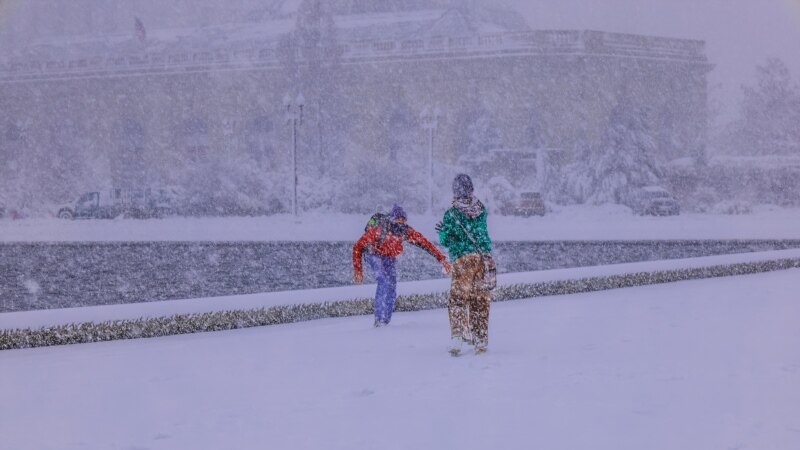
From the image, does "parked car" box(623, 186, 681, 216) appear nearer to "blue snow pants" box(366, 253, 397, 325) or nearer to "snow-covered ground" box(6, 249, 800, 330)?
"snow-covered ground" box(6, 249, 800, 330)

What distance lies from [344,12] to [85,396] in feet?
180

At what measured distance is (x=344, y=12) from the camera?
196 feet

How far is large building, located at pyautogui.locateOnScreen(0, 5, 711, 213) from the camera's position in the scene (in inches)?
1758

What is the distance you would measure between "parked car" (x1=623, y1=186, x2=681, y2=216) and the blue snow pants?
2768 centimetres

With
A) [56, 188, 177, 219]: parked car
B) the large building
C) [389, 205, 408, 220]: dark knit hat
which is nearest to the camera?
[389, 205, 408, 220]: dark knit hat

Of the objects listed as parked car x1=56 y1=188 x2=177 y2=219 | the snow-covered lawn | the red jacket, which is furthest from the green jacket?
parked car x1=56 y1=188 x2=177 y2=219

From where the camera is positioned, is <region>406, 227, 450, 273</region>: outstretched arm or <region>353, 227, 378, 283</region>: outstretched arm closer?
<region>406, 227, 450, 273</region>: outstretched arm

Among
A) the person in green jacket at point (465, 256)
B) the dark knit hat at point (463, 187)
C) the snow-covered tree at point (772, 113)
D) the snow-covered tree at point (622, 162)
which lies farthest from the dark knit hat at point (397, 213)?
the snow-covered tree at point (772, 113)

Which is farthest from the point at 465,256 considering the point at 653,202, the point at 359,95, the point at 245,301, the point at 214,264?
the point at 359,95

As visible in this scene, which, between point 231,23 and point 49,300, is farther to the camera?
point 231,23

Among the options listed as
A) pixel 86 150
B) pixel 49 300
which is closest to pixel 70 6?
pixel 86 150

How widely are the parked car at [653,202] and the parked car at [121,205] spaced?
58.2 feet

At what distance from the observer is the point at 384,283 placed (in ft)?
32.2

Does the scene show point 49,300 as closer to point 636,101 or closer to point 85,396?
point 85,396
